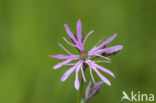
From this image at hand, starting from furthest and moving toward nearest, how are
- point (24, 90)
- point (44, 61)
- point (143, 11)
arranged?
point (143, 11) < point (44, 61) < point (24, 90)

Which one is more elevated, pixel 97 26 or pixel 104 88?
pixel 97 26

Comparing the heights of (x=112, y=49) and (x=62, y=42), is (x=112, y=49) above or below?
below

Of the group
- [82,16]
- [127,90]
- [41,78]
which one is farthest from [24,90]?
[82,16]

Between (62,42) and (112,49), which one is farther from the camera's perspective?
(62,42)

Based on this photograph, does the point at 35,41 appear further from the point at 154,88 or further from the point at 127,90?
the point at 154,88

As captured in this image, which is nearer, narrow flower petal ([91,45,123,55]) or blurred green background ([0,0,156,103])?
narrow flower petal ([91,45,123,55])

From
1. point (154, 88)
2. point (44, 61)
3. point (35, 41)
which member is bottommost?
point (154, 88)

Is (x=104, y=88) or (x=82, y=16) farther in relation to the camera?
(x=82, y=16)

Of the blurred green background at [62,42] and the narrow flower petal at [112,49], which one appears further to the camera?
the blurred green background at [62,42]
